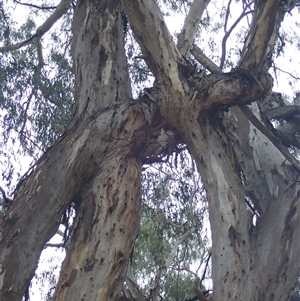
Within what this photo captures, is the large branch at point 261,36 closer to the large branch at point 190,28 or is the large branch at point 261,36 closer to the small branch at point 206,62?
the small branch at point 206,62

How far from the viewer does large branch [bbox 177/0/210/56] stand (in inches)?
211

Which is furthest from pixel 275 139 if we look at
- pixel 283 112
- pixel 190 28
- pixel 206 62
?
pixel 190 28

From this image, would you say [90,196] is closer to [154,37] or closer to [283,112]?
[154,37]

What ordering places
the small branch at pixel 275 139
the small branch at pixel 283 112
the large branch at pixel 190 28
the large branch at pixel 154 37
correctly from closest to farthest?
the large branch at pixel 154 37 → the small branch at pixel 275 139 → the small branch at pixel 283 112 → the large branch at pixel 190 28

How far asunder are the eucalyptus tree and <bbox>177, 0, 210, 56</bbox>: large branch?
1083mm

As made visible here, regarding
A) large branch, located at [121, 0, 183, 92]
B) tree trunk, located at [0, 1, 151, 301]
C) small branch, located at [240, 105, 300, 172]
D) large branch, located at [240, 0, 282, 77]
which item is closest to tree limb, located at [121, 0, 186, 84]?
large branch, located at [121, 0, 183, 92]

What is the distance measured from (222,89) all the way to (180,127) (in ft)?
1.15

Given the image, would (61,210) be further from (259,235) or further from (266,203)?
(266,203)

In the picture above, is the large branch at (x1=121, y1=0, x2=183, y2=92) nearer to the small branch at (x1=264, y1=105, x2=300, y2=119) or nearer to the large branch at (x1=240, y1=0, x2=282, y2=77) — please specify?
the large branch at (x1=240, y1=0, x2=282, y2=77)

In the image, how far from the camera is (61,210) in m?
3.30

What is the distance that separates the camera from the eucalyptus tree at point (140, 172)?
316 cm

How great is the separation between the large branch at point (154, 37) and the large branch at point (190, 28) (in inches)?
56.9

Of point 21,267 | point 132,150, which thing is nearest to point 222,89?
point 132,150

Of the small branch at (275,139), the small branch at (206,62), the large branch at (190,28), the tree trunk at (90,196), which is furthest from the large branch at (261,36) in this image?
the large branch at (190,28)
